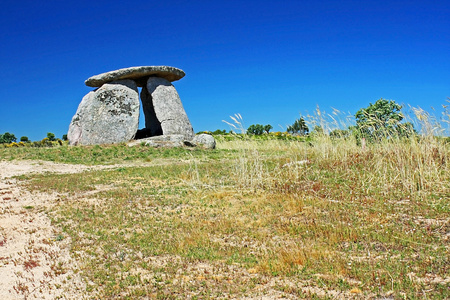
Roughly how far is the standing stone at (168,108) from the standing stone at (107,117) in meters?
1.12

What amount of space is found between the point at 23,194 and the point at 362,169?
8.90 m

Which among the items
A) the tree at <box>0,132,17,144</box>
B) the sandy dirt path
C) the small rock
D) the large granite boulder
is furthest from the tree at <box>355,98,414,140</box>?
the tree at <box>0,132,17,144</box>

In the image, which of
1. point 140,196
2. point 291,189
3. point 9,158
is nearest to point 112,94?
point 9,158

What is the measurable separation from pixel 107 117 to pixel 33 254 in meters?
15.5

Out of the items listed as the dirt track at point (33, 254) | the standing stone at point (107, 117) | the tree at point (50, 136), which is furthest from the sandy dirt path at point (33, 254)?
the tree at point (50, 136)

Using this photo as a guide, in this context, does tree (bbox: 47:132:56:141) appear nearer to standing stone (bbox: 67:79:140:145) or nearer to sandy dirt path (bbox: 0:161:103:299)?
standing stone (bbox: 67:79:140:145)

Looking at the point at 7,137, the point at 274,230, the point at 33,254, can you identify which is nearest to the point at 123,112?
the point at 33,254

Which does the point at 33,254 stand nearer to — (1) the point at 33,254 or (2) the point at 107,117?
(1) the point at 33,254

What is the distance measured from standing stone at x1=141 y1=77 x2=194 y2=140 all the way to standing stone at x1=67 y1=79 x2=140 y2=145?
3.67ft

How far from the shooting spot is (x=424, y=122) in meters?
9.07

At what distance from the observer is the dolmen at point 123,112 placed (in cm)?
2042

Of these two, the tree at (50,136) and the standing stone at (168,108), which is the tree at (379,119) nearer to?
the standing stone at (168,108)

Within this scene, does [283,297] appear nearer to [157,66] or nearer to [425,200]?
[425,200]

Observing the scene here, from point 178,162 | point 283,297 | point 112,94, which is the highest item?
point 112,94
